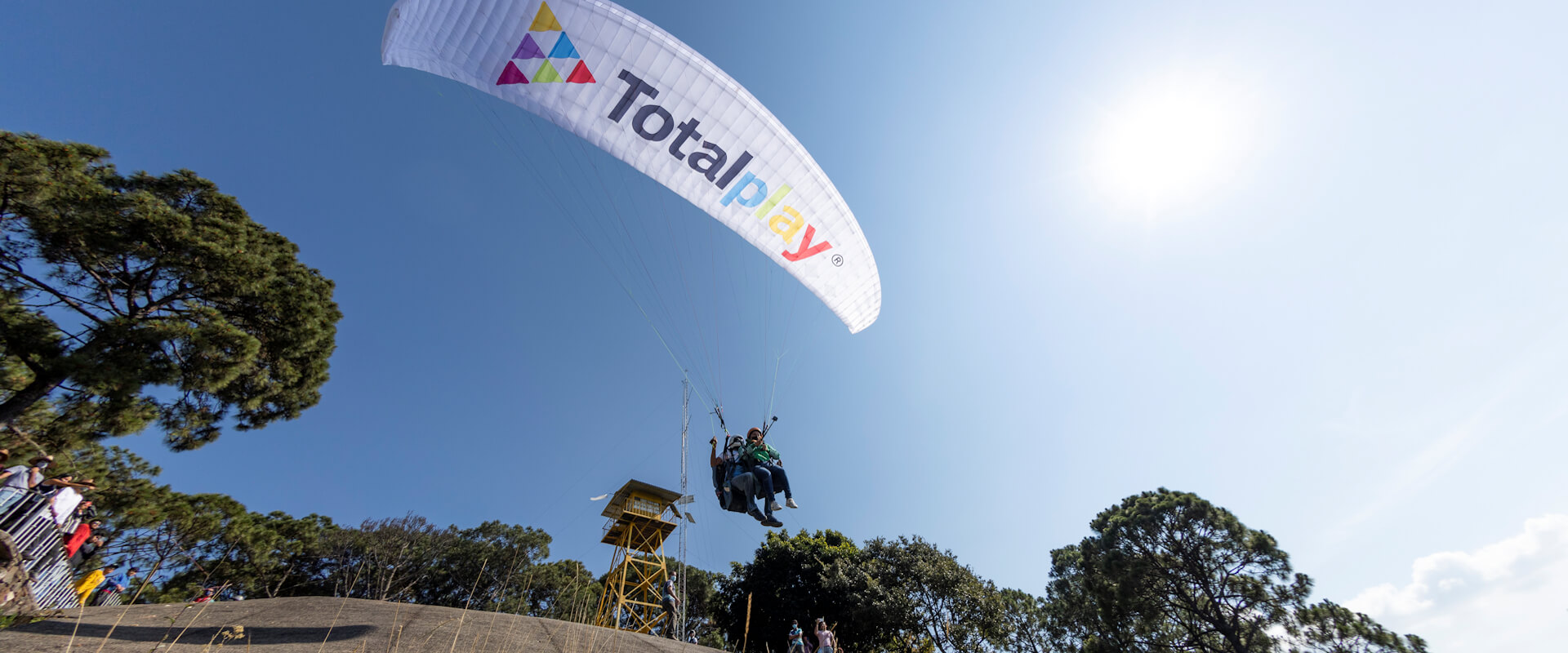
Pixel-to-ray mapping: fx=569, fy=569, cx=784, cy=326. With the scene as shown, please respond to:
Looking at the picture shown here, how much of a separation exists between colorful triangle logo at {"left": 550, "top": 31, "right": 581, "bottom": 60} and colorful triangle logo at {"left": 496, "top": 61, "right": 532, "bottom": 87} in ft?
0.53

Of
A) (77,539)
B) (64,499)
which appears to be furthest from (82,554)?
(64,499)

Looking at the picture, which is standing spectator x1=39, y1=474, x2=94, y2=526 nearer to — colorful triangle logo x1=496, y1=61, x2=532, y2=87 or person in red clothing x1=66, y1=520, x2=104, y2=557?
person in red clothing x1=66, y1=520, x2=104, y2=557

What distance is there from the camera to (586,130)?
950 centimetres

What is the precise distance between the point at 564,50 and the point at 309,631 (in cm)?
815

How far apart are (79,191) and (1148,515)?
26.9 meters

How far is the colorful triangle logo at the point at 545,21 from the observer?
8.68 meters

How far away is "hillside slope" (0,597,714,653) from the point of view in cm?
454

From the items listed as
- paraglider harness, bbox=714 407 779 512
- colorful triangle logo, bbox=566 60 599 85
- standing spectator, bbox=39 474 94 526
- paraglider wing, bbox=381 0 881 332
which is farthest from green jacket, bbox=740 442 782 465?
standing spectator, bbox=39 474 94 526

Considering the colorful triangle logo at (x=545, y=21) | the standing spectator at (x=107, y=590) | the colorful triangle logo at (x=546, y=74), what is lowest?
the standing spectator at (x=107, y=590)

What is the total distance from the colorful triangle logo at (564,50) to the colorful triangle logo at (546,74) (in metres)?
0.16

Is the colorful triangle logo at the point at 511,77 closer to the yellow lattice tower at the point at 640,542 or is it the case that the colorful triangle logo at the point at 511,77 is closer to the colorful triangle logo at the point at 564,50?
the colorful triangle logo at the point at 564,50

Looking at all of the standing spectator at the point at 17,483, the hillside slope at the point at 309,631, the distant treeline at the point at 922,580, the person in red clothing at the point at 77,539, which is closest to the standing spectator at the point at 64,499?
the standing spectator at the point at 17,483

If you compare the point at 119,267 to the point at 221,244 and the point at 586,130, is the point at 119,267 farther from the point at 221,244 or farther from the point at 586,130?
the point at 586,130

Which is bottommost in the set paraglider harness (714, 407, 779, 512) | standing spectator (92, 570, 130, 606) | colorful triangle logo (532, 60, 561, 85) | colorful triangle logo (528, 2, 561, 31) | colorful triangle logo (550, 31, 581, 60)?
standing spectator (92, 570, 130, 606)
